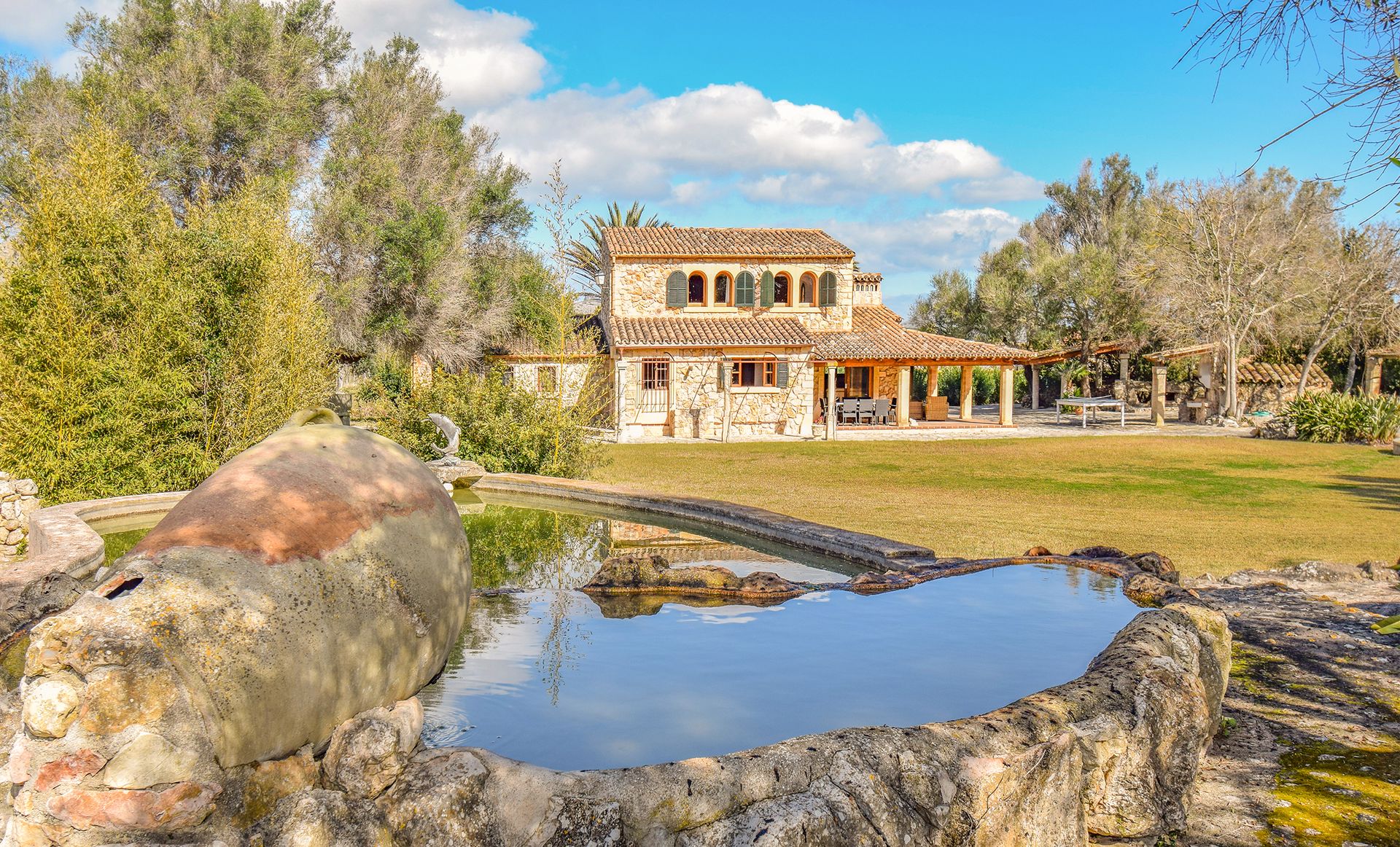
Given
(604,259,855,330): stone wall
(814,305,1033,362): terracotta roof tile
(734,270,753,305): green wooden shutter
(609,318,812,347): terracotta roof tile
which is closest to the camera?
(609,318,812,347): terracotta roof tile

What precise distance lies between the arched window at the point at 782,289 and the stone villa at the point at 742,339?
0.05 m

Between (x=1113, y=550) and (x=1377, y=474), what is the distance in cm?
1421

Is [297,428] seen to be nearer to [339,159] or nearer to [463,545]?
[463,545]

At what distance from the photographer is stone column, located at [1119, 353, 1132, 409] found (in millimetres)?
32281

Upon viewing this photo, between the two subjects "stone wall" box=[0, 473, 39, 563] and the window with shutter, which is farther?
the window with shutter

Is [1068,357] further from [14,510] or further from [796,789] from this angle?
[796,789]

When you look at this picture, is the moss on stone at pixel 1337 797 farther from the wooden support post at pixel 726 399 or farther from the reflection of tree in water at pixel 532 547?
the wooden support post at pixel 726 399

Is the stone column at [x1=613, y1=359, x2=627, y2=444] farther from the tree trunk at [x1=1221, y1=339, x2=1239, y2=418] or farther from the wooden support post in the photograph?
the tree trunk at [x1=1221, y1=339, x2=1239, y2=418]

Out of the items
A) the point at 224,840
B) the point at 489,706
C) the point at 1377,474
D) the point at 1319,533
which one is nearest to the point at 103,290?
the point at 489,706

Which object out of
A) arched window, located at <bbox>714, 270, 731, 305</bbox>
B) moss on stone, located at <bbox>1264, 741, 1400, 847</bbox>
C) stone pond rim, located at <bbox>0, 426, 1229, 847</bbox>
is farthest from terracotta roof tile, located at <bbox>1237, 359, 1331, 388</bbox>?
stone pond rim, located at <bbox>0, 426, 1229, 847</bbox>

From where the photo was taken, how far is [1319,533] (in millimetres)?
10117

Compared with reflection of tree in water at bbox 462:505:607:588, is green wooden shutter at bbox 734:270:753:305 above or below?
above

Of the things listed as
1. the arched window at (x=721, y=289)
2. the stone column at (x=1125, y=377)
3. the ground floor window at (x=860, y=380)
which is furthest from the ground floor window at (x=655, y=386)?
the stone column at (x=1125, y=377)

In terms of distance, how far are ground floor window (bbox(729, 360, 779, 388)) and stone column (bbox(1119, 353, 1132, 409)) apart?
13085 mm
